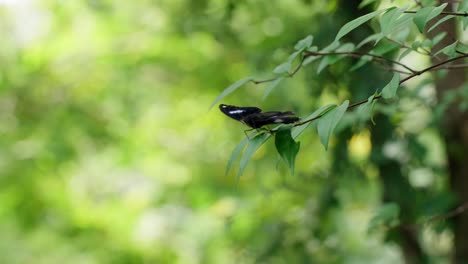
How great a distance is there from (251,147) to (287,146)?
4 cm

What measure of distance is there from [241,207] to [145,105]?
68 centimetres

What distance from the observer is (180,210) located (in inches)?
107

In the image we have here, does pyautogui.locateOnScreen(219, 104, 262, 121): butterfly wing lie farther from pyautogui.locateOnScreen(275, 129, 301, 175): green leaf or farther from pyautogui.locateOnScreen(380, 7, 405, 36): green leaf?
pyautogui.locateOnScreen(380, 7, 405, 36): green leaf

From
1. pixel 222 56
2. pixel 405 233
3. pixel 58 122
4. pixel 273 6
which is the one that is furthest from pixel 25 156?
pixel 405 233

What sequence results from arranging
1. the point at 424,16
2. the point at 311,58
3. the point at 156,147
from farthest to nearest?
the point at 156,147, the point at 311,58, the point at 424,16

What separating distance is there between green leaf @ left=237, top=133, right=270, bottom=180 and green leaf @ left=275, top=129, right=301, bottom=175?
0.01 meters

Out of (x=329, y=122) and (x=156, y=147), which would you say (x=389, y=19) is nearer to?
(x=329, y=122)

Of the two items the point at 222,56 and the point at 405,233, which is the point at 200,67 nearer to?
the point at 222,56

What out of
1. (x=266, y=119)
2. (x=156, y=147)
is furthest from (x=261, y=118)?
(x=156, y=147)

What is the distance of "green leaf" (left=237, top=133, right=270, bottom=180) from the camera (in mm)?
601

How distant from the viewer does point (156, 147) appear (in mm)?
2605

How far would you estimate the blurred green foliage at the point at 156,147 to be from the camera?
200 cm

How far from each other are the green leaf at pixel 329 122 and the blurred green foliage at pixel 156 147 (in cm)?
124

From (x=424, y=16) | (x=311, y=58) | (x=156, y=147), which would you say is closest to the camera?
(x=424, y=16)
